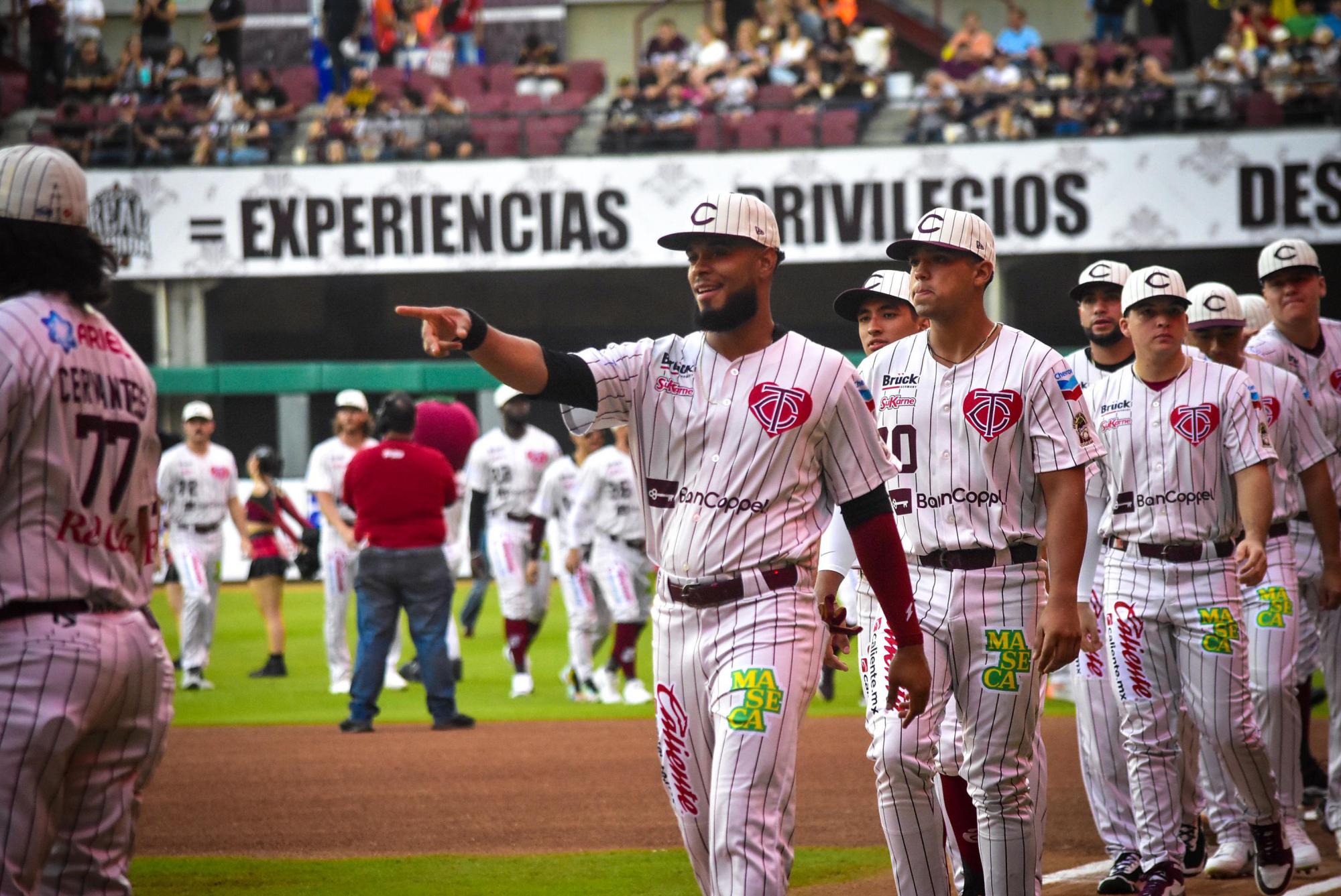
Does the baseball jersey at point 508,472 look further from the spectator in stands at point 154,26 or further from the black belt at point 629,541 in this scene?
the spectator in stands at point 154,26

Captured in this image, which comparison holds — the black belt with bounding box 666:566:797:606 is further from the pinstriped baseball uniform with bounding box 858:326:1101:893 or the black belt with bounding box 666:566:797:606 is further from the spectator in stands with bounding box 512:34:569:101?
the spectator in stands with bounding box 512:34:569:101

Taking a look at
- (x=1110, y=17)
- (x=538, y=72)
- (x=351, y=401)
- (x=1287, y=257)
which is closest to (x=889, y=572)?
(x=1287, y=257)

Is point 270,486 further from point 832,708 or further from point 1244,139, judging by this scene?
point 1244,139

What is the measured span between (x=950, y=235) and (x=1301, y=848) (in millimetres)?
3477

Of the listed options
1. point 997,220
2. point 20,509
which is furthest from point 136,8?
point 20,509

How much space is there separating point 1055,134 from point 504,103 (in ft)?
30.0

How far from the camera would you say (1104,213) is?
22953 millimetres

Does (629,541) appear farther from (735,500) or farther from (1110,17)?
(1110,17)

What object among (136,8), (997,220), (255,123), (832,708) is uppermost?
(136,8)

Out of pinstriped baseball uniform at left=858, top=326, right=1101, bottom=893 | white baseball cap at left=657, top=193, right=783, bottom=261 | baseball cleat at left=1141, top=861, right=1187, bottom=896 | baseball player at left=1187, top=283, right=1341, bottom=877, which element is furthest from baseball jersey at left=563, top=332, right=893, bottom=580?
baseball player at left=1187, top=283, right=1341, bottom=877

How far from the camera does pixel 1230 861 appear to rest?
6.83 metres

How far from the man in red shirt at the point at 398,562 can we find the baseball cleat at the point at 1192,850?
6.02 meters

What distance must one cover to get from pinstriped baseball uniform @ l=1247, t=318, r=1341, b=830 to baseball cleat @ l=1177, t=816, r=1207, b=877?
4.65 feet

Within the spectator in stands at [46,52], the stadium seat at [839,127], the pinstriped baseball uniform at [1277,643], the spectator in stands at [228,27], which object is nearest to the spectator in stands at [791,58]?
the stadium seat at [839,127]
